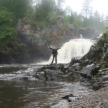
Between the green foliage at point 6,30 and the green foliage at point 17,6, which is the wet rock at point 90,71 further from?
the green foliage at point 17,6

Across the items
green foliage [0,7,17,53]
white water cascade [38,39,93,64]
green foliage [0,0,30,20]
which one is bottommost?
white water cascade [38,39,93,64]

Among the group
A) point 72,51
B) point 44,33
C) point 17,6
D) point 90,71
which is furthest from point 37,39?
point 90,71

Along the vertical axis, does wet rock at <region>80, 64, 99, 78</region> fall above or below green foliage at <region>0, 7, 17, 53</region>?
below

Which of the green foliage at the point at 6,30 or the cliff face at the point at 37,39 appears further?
the cliff face at the point at 37,39

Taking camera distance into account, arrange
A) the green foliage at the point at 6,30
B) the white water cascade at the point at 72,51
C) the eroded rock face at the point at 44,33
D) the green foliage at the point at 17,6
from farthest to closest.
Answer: the green foliage at the point at 17,6 < the eroded rock face at the point at 44,33 < the white water cascade at the point at 72,51 < the green foliage at the point at 6,30

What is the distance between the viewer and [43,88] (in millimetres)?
22453

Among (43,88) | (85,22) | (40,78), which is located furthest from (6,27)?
(85,22)

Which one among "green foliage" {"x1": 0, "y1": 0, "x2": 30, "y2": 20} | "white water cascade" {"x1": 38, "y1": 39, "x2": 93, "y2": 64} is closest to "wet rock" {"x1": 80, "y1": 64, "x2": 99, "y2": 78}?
"white water cascade" {"x1": 38, "y1": 39, "x2": 93, "y2": 64}

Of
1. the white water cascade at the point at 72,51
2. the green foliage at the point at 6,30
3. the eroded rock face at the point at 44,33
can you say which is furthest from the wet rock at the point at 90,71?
the eroded rock face at the point at 44,33

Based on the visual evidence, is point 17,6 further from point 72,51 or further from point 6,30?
point 72,51

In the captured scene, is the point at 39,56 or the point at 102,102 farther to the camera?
the point at 39,56

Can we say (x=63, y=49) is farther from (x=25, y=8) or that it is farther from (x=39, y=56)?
(x=25, y=8)

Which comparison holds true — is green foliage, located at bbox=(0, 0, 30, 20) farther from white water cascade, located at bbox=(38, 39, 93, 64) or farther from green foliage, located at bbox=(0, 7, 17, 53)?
white water cascade, located at bbox=(38, 39, 93, 64)

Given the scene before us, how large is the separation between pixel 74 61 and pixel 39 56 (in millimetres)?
31389
